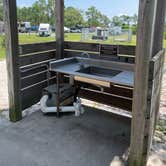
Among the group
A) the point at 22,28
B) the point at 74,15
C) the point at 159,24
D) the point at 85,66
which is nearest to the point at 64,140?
the point at 85,66

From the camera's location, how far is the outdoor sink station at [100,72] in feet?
5.48

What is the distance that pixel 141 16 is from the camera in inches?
59.9

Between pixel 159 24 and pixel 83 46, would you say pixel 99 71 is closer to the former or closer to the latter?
pixel 83 46

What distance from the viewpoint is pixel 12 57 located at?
2.51m

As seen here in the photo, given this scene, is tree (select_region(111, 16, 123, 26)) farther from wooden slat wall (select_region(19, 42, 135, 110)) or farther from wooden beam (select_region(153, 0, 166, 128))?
wooden beam (select_region(153, 0, 166, 128))

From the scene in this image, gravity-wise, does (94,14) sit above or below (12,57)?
above

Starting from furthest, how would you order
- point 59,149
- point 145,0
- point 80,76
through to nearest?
point 80,76 < point 59,149 < point 145,0

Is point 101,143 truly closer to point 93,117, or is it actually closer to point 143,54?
point 93,117

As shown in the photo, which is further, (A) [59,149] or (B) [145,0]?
(A) [59,149]

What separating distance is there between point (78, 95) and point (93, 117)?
0.57 meters

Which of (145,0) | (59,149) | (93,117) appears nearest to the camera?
(145,0)

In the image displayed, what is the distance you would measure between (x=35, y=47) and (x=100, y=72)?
1.09 metres

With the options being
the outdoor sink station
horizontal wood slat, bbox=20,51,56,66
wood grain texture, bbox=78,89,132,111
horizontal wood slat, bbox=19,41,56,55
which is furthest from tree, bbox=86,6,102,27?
wood grain texture, bbox=78,89,132,111

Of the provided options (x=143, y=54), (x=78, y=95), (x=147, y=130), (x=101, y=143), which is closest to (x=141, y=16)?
(x=143, y=54)
